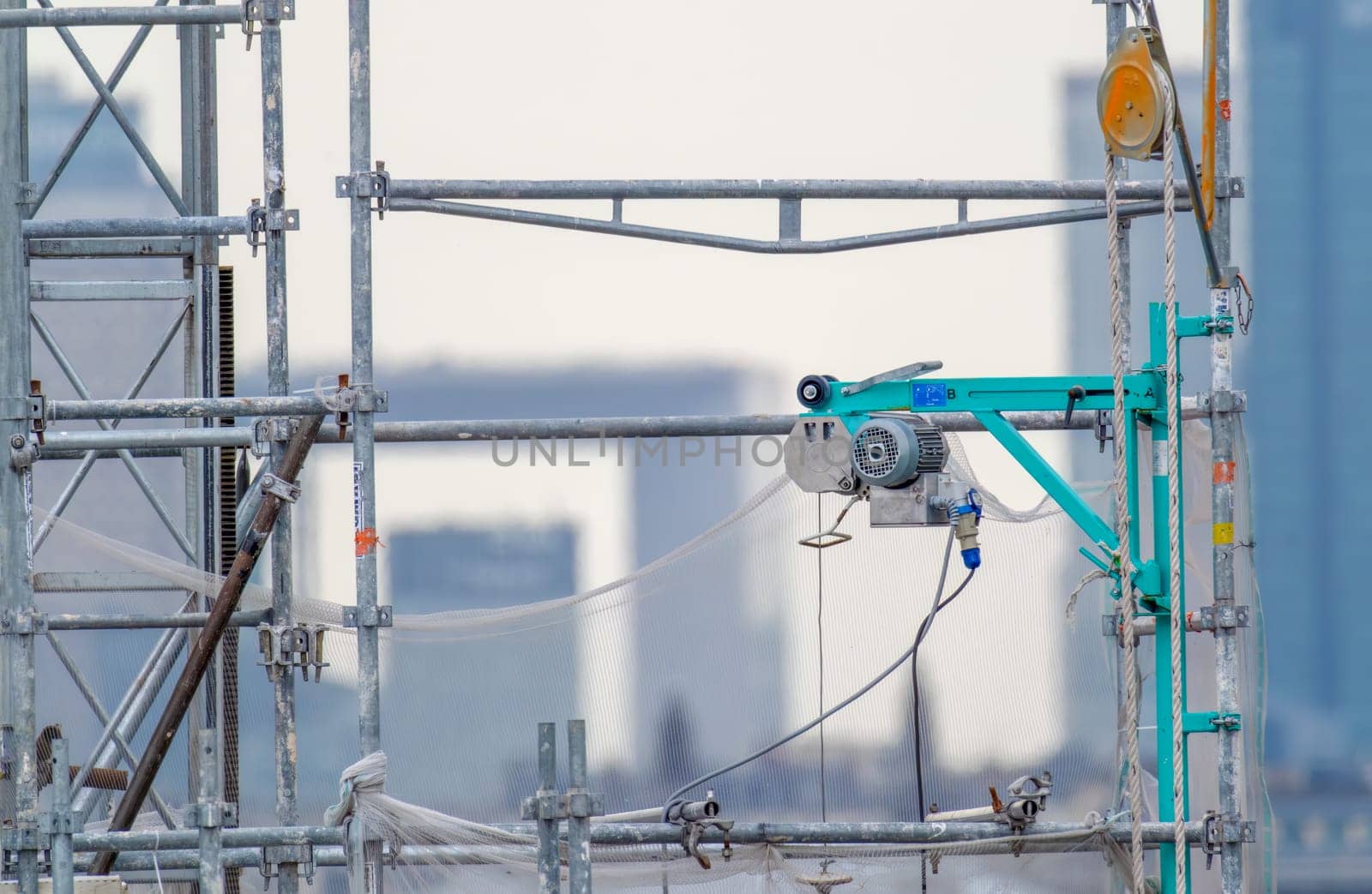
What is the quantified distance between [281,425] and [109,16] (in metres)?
1.30

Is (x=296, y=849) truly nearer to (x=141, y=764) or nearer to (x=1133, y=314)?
(x=141, y=764)

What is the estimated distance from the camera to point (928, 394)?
414cm

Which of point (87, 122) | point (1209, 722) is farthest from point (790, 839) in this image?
Result: point (87, 122)

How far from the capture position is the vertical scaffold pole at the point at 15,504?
4367mm

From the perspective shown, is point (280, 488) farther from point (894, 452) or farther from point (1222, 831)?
point (1222, 831)

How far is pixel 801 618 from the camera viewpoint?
191 inches

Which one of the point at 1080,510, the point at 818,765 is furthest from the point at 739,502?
the point at 1080,510

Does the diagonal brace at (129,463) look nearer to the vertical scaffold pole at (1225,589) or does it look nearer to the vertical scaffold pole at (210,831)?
the vertical scaffold pole at (210,831)

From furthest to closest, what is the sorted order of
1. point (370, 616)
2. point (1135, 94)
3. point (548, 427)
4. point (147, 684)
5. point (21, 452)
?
point (147, 684)
point (548, 427)
point (370, 616)
point (21, 452)
point (1135, 94)

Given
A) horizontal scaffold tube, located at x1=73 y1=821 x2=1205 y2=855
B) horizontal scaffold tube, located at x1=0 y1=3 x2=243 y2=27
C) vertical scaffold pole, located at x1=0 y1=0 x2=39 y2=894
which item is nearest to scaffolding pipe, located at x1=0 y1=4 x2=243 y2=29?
horizontal scaffold tube, located at x1=0 y1=3 x2=243 y2=27

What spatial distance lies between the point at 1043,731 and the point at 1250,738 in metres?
0.65

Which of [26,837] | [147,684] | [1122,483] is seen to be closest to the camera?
[1122,483]

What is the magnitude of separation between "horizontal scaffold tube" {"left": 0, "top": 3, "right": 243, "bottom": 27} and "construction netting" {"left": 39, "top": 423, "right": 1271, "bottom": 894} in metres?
1.58

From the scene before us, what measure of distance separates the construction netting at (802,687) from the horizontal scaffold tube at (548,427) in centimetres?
22
